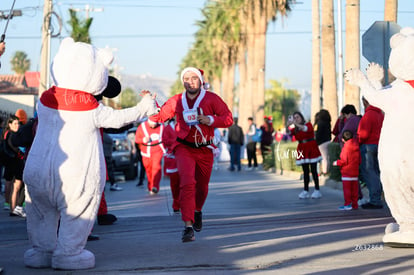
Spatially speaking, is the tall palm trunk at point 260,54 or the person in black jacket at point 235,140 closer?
the person in black jacket at point 235,140

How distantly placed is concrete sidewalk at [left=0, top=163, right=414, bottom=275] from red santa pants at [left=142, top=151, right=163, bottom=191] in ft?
10.3

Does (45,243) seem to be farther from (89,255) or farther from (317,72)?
(317,72)

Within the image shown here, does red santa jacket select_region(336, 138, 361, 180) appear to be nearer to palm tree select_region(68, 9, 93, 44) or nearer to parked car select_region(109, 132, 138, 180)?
parked car select_region(109, 132, 138, 180)

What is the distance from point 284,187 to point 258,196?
9.72 feet

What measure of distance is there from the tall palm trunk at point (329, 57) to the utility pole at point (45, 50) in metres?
10.00

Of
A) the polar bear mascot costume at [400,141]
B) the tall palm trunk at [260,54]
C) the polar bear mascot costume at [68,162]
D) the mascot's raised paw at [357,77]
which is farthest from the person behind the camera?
the tall palm trunk at [260,54]

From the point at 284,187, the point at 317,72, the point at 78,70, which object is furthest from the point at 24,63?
the point at 78,70

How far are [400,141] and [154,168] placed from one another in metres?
10.6

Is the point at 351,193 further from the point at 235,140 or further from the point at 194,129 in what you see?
the point at 235,140

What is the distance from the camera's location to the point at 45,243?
23.6 ft

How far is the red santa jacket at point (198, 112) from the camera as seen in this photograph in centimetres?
916

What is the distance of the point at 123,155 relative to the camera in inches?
948

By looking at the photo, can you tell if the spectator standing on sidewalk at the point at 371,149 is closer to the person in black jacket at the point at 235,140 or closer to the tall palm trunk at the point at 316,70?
the person in black jacket at the point at 235,140

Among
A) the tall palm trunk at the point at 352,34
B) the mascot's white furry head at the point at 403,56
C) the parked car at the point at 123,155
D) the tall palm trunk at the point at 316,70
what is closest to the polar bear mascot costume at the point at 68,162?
the mascot's white furry head at the point at 403,56
